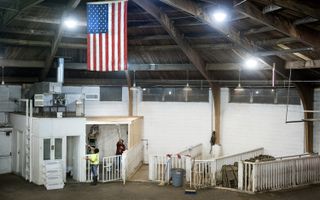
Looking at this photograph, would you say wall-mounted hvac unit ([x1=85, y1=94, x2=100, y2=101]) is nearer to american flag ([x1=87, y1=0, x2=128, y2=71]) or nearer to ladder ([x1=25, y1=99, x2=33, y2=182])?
ladder ([x1=25, y1=99, x2=33, y2=182])

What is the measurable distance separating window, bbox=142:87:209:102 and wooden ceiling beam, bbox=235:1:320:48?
27.4 feet

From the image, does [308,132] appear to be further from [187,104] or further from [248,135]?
[187,104]

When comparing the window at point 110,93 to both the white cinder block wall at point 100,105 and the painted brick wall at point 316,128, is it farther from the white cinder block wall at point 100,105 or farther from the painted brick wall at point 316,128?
the painted brick wall at point 316,128

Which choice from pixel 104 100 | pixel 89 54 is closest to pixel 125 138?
pixel 104 100

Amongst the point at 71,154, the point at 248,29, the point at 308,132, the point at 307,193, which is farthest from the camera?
the point at 71,154

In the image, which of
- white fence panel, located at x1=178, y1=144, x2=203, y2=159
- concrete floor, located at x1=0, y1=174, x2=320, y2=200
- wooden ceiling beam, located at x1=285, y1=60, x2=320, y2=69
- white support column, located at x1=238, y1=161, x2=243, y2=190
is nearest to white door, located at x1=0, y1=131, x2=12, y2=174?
concrete floor, located at x1=0, y1=174, x2=320, y2=200

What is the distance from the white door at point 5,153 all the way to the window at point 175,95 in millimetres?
7299

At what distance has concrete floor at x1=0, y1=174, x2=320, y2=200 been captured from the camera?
12.7 metres

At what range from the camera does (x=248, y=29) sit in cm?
1180

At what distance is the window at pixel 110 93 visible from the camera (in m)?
18.9

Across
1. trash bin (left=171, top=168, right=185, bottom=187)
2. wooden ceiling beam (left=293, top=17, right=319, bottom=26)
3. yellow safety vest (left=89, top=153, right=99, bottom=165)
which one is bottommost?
trash bin (left=171, top=168, right=185, bottom=187)

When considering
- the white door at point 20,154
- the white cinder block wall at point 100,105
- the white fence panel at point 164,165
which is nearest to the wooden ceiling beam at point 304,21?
the white fence panel at point 164,165

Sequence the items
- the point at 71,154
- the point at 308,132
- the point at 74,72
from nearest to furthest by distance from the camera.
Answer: the point at 308,132
the point at 71,154
the point at 74,72

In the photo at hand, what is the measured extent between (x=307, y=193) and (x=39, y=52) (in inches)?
497
